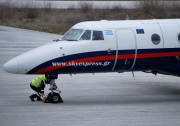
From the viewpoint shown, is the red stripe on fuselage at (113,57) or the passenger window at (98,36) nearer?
the red stripe on fuselage at (113,57)

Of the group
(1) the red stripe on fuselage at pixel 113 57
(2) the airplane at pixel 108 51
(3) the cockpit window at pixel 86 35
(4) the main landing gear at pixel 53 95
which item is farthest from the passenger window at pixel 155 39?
(4) the main landing gear at pixel 53 95

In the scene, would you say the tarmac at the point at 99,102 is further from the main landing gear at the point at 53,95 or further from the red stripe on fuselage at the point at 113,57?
the red stripe on fuselage at the point at 113,57

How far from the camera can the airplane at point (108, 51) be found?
1711cm

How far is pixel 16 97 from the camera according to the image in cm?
1866

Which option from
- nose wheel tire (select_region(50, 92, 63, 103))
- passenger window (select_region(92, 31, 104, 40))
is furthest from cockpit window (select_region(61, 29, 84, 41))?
nose wheel tire (select_region(50, 92, 63, 103))

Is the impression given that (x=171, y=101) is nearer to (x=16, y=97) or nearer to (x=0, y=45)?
(x=16, y=97)

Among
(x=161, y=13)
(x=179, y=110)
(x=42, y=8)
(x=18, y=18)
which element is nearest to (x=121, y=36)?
(x=179, y=110)

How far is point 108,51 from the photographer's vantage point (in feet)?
57.6

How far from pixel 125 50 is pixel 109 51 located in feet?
1.64

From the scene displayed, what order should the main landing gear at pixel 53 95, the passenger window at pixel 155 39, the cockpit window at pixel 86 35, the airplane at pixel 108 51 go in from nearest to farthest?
1. the airplane at pixel 108 51
2. the main landing gear at pixel 53 95
3. the cockpit window at pixel 86 35
4. the passenger window at pixel 155 39

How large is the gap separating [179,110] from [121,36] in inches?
113

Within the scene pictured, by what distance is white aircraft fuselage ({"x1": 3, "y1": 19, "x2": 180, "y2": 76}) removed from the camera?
17109mm

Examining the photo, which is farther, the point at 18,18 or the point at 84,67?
the point at 18,18

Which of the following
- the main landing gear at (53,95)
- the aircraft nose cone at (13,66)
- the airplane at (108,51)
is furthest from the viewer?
the main landing gear at (53,95)
